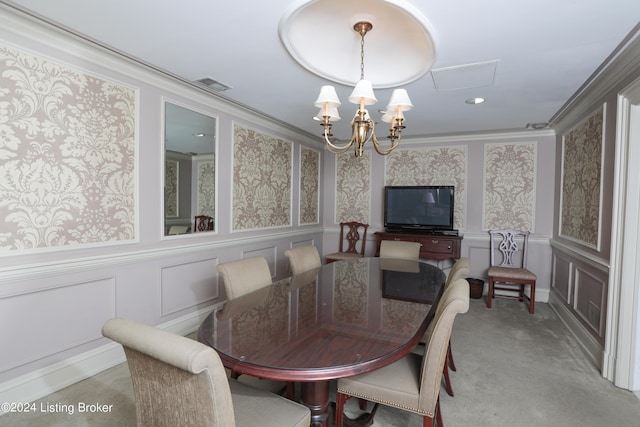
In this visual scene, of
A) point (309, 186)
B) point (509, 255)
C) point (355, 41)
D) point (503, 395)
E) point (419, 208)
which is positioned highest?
point (355, 41)

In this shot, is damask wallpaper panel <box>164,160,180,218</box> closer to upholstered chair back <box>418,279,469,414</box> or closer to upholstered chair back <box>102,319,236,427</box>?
upholstered chair back <box>102,319,236,427</box>

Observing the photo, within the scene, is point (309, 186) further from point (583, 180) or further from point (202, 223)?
point (583, 180)

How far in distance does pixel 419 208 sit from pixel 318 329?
3.70 m

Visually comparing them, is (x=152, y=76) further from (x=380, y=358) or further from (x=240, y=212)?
(x=380, y=358)

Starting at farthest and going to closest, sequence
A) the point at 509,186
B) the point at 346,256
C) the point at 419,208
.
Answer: the point at 346,256 → the point at 419,208 → the point at 509,186

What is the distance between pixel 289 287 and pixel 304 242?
283 cm

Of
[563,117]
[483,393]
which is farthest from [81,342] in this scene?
[563,117]

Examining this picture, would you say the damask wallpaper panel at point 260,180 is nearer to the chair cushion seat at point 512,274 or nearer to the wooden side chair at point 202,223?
the wooden side chair at point 202,223

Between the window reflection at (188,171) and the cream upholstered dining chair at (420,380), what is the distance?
2172 millimetres

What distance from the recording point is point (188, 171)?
3.14m

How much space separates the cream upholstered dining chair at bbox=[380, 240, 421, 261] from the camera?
3779 mm

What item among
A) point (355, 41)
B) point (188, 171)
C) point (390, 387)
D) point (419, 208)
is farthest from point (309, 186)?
point (390, 387)

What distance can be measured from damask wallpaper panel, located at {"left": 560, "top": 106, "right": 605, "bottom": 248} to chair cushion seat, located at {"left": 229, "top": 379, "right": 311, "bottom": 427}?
2912 mm

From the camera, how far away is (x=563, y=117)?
3814 millimetres
